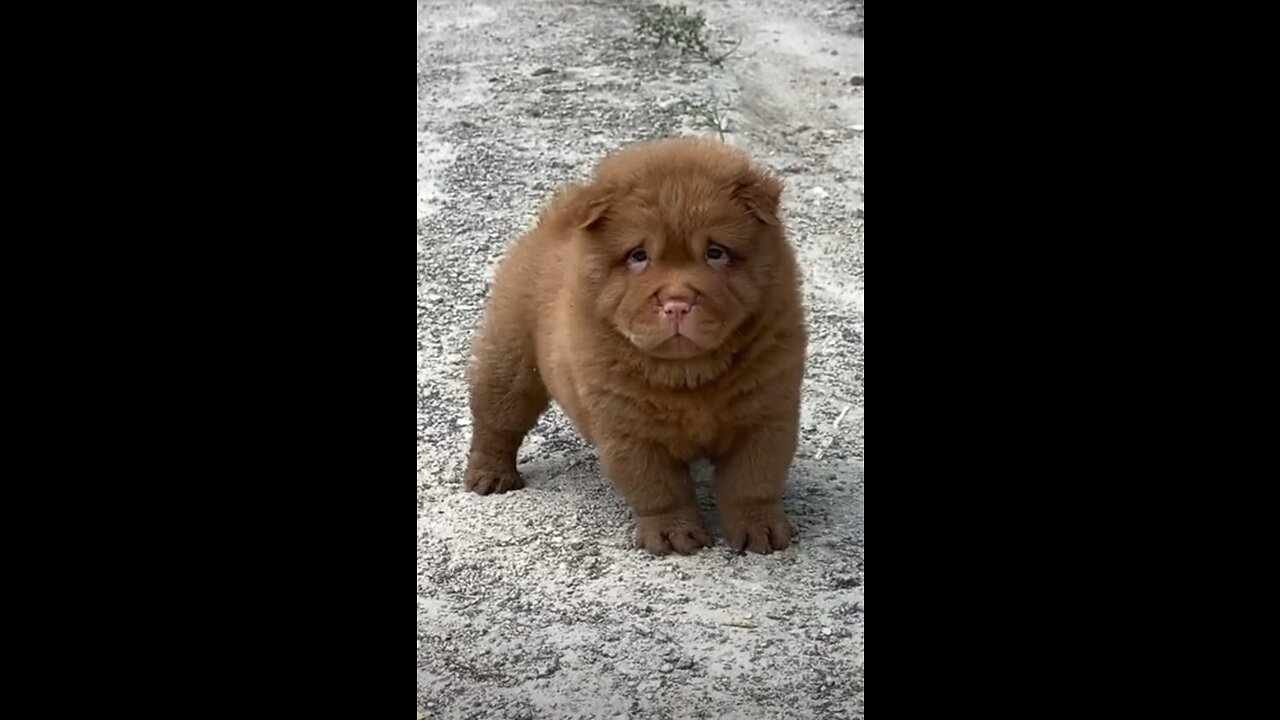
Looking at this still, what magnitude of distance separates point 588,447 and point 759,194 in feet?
5.47

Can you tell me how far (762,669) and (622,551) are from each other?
0.90m

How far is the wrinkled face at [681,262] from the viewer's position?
14.6ft

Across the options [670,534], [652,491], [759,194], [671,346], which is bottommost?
[670,534]

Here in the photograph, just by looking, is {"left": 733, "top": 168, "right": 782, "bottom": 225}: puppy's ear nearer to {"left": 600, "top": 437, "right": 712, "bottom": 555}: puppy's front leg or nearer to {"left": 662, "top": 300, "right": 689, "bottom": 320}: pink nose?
{"left": 662, "top": 300, "right": 689, "bottom": 320}: pink nose

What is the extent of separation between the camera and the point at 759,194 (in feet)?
15.1

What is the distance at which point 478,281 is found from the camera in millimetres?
7156

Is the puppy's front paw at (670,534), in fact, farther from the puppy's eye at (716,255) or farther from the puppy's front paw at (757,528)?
the puppy's eye at (716,255)

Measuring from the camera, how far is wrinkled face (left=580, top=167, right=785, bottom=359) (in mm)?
4441

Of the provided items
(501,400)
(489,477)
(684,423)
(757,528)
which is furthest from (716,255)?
(489,477)

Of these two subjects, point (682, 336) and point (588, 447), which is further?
point (588, 447)

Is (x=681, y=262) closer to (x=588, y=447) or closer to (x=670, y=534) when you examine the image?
(x=670, y=534)

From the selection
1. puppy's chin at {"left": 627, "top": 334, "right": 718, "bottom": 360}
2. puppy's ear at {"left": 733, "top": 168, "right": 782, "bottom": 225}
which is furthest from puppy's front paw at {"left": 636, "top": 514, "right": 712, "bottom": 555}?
puppy's ear at {"left": 733, "top": 168, "right": 782, "bottom": 225}
